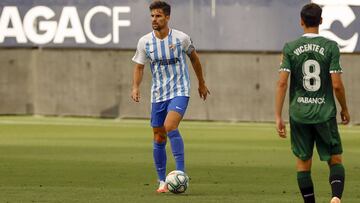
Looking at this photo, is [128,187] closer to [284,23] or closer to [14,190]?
[14,190]

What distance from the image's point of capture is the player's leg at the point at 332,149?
12664 mm

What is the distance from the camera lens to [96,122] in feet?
101

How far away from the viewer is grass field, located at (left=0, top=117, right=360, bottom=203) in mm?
15273

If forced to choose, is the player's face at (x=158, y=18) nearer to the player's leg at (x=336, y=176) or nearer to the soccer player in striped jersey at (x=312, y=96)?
the soccer player in striped jersey at (x=312, y=96)

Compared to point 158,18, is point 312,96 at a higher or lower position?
lower

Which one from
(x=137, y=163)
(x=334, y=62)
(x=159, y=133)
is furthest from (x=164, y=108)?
(x=137, y=163)

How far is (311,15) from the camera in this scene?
1240 cm

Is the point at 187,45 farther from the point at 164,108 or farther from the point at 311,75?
the point at 311,75

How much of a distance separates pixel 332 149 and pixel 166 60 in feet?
11.5

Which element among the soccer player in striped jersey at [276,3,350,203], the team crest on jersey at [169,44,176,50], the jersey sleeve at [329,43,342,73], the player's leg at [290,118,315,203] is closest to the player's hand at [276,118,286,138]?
the soccer player in striped jersey at [276,3,350,203]

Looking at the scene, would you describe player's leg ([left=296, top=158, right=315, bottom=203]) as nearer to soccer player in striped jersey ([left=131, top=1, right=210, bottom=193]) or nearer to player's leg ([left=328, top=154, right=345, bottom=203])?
player's leg ([left=328, top=154, right=345, bottom=203])

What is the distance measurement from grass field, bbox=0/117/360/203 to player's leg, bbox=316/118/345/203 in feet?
5.40

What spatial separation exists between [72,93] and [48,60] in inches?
41.2

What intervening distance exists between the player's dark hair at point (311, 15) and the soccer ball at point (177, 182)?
11.2ft
